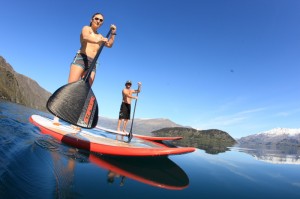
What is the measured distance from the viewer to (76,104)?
6.14m

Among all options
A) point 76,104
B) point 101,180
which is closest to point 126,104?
point 76,104

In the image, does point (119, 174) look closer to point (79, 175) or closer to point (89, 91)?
point (79, 175)

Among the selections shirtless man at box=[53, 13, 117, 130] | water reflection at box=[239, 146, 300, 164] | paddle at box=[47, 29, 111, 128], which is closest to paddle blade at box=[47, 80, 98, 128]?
paddle at box=[47, 29, 111, 128]

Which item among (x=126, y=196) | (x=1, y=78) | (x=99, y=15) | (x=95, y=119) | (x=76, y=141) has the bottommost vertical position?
(x=126, y=196)

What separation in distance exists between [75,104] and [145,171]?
2499mm

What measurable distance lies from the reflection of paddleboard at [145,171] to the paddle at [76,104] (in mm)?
1061

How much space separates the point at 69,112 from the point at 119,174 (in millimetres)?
2041

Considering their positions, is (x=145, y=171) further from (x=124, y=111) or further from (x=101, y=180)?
(x=124, y=111)

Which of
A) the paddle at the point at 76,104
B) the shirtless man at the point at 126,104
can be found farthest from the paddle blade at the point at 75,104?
the shirtless man at the point at 126,104

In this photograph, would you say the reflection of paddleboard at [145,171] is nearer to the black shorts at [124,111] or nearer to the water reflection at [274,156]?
the black shorts at [124,111]

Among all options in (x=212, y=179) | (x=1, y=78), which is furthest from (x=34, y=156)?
(x=1, y=78)

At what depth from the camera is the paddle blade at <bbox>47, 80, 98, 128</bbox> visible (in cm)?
565

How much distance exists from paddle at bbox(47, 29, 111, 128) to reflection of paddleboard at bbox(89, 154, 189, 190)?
1.06 m

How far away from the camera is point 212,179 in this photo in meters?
6.22
